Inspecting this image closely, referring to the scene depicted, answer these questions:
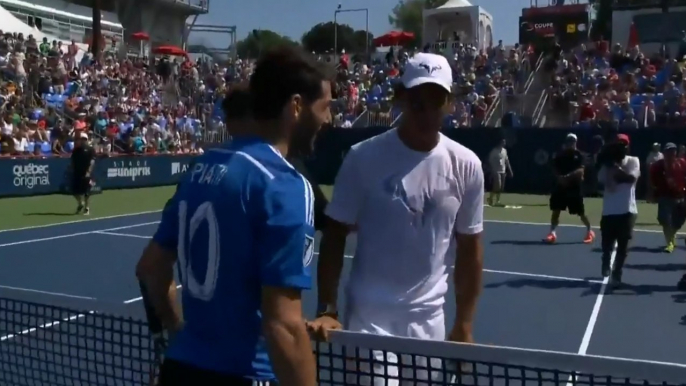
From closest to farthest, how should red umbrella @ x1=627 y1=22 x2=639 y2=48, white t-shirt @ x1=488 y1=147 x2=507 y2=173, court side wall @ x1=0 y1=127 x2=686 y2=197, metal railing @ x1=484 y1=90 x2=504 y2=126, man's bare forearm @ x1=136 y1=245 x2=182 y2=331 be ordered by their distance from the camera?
man's bare forearm @ x1=136 y1=245 x2=182 y2=331, white t-shirt @ x1=488 y1=147 x2=507 y2=173, court side wall @ x1=0 y1=127 x2=686 y2=197, metal railing @ x1=484 y1=90 x2=504 y2=126, red umbrella @ x1=627 y1=22 x2=639 y2=48

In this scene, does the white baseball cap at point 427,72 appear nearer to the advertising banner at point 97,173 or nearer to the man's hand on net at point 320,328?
the man's hand on net at point 320,328

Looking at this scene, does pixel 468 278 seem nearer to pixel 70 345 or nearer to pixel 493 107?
pixel 70 345

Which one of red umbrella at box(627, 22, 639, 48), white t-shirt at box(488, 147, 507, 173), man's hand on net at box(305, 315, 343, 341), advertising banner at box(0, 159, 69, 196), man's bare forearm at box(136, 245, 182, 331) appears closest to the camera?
man's bare forearm at box(136, 245, 182, 331)

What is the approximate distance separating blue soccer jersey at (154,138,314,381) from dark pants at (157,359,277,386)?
0.02 meters

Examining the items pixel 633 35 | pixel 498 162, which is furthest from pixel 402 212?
pixel 633 35

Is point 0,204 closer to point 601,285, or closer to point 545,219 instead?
point 545,219

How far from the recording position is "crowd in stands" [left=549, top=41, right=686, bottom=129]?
80.2 ft

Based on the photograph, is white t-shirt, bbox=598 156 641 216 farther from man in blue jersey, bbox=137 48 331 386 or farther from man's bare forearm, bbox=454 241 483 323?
man in blue jersey, bbox=137 48 331 386

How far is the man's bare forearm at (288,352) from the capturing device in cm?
206

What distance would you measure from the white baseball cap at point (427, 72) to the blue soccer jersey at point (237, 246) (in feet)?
3.91

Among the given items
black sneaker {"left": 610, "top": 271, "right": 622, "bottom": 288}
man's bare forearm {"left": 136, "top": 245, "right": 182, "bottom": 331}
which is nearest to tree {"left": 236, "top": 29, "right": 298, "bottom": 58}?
man's bare forearm {"left": 136, "top": 245, "right": 182, "bottom": 331}

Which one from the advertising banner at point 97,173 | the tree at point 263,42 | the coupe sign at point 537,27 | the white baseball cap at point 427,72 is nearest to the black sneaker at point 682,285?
the tree at point 263,42

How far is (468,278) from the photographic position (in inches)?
136

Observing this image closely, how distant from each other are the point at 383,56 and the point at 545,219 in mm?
22312
